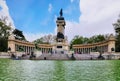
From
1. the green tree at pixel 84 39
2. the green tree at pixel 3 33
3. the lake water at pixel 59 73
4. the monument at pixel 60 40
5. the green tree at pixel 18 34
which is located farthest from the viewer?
the green tree at pixel 84 39

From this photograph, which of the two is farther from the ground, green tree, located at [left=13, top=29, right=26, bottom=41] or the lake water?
green tree, located at [left=13, top=29, right=26, bottom=41]

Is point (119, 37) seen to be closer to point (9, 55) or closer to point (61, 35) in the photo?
point (61, 35)

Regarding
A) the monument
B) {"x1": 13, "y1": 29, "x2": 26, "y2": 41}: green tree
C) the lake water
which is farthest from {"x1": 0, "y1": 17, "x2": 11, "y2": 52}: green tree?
the lake water

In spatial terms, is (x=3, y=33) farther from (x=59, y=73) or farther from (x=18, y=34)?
(x=59, y=73)

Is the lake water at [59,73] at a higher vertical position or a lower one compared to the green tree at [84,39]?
lower

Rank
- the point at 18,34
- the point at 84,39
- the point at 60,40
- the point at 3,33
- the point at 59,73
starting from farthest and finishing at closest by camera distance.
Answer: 1. the point at 84,39
2. the point at 18,34
3. the point at 3,33
4. the point at 60,40
5. the point at 59,73

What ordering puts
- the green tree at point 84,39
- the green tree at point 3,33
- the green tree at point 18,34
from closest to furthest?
the green tree at point 3,33 → the green tree at point 18,34 → the green tree at point 84,39

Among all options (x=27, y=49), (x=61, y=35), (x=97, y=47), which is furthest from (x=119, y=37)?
(x=27, y=49)

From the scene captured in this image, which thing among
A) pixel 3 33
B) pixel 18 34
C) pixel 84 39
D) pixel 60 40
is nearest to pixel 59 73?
pixel 60 40

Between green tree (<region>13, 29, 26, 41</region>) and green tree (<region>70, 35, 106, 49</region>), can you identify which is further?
green tree (<region>70, 35, 106, 49</region>)

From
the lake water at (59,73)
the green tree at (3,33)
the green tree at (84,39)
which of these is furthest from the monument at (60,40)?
the lake water at (59,73)

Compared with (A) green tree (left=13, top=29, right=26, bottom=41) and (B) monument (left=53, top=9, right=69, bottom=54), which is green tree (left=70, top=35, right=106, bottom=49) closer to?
(A) green tree (left=13, top=29, right=26, bottom=41)

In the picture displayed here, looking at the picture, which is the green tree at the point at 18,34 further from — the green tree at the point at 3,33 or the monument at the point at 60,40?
the monument at the point at 60,40

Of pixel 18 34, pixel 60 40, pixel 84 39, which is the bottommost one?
pixel 60 40
